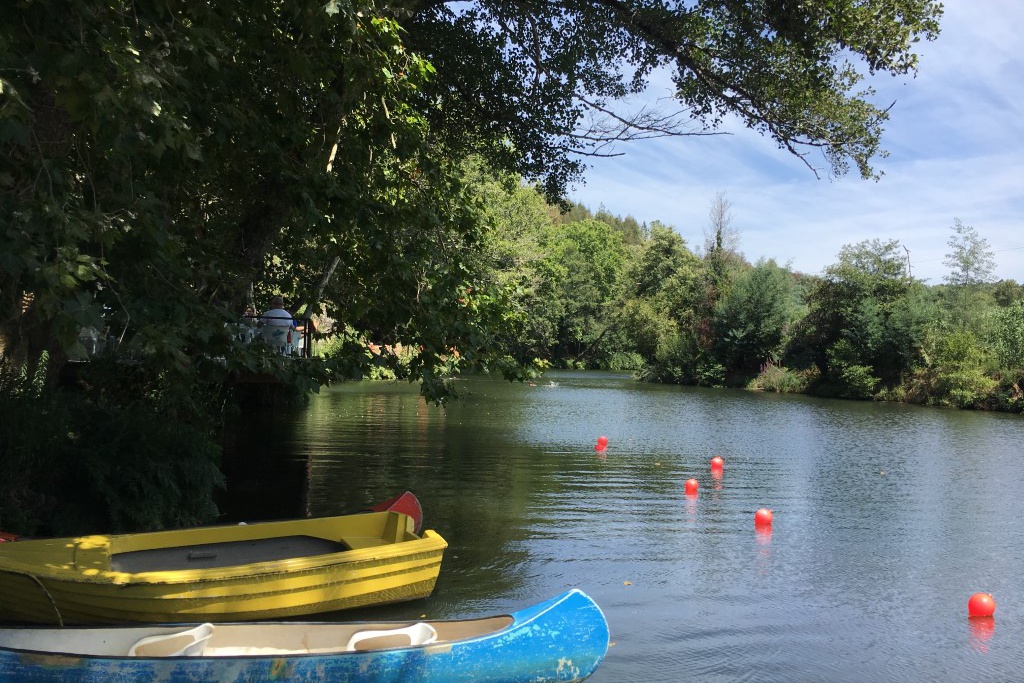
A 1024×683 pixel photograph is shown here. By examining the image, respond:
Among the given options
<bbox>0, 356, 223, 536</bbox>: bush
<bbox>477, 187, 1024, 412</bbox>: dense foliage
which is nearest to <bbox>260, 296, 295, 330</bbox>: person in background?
<bbox>0, 356, 223, 536</bbox>: bush

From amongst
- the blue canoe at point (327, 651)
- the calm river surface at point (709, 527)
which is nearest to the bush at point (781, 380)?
the calm river surface at point (709, 527)

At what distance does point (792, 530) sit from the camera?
12.0m

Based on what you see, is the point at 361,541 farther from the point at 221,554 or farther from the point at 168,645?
the point at 168,645

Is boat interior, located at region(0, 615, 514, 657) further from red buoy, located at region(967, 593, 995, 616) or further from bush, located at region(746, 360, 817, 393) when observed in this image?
bush, located at region(746, 360, 817, 393)

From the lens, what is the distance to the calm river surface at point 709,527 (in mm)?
7578

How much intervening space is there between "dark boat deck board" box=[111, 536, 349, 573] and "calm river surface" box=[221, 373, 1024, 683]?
0.88 m

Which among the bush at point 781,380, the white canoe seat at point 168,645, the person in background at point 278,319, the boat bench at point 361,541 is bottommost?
the white canoe seat at point 168,645

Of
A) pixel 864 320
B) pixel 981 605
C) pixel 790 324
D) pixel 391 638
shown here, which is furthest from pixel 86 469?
pixel 790 324

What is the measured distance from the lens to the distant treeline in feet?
127

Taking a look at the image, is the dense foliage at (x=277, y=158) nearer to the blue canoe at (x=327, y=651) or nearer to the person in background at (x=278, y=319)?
the person in background at (x=278, y=319)

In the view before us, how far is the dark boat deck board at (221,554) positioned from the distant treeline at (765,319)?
749 inches

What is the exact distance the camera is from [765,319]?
165 feet

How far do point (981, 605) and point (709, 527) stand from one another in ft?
13.5

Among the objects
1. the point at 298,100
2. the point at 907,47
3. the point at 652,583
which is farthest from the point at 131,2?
the point at 907,47
